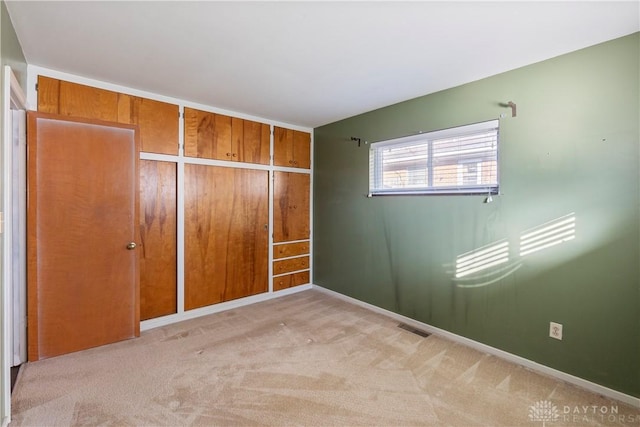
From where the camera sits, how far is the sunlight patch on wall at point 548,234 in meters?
2.18

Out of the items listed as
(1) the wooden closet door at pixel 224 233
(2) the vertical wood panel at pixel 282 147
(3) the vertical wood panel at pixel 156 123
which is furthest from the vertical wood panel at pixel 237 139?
(3) the vertical wood panel at pixel 156 123

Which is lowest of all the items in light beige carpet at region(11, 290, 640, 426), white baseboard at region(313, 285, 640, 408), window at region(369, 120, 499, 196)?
light beige carpet at region(11, 290, 640, 426)

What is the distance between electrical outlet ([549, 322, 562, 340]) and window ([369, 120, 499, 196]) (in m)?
1.11

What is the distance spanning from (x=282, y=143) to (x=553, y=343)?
11.5 feet

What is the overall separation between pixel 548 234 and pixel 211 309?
3347 millimetres

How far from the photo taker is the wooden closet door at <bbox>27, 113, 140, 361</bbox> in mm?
2363

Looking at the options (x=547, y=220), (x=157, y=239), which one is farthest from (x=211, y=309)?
(x=547, y=220)

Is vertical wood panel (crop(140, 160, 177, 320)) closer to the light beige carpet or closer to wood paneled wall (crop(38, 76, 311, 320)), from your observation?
wood paneled wall (crop(38, 76, 311, 320))

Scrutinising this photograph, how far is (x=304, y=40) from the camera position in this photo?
2.03m

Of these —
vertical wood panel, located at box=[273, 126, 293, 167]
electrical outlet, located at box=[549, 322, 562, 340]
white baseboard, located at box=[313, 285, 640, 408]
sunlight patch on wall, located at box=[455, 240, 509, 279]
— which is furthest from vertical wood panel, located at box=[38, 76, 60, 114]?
electrical outlet, located at box=[549, 322, 562, 340]

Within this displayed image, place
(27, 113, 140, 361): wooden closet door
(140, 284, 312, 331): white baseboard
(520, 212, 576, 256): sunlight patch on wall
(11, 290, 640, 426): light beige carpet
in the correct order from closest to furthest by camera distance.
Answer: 1. (11, 290, 640, 426): light beige carpet
2. (520, 212, 576, 256): sunlight patch on wall
3. (27, 113, 140, 361): wooden closet door
4. (140, 284, 312, 331): white baseboard

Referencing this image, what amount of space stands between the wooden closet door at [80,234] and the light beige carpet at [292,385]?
0.73ft

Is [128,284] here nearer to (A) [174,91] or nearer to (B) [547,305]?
(A) [174,91]

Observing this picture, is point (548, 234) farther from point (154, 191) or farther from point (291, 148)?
point (154, 191)
